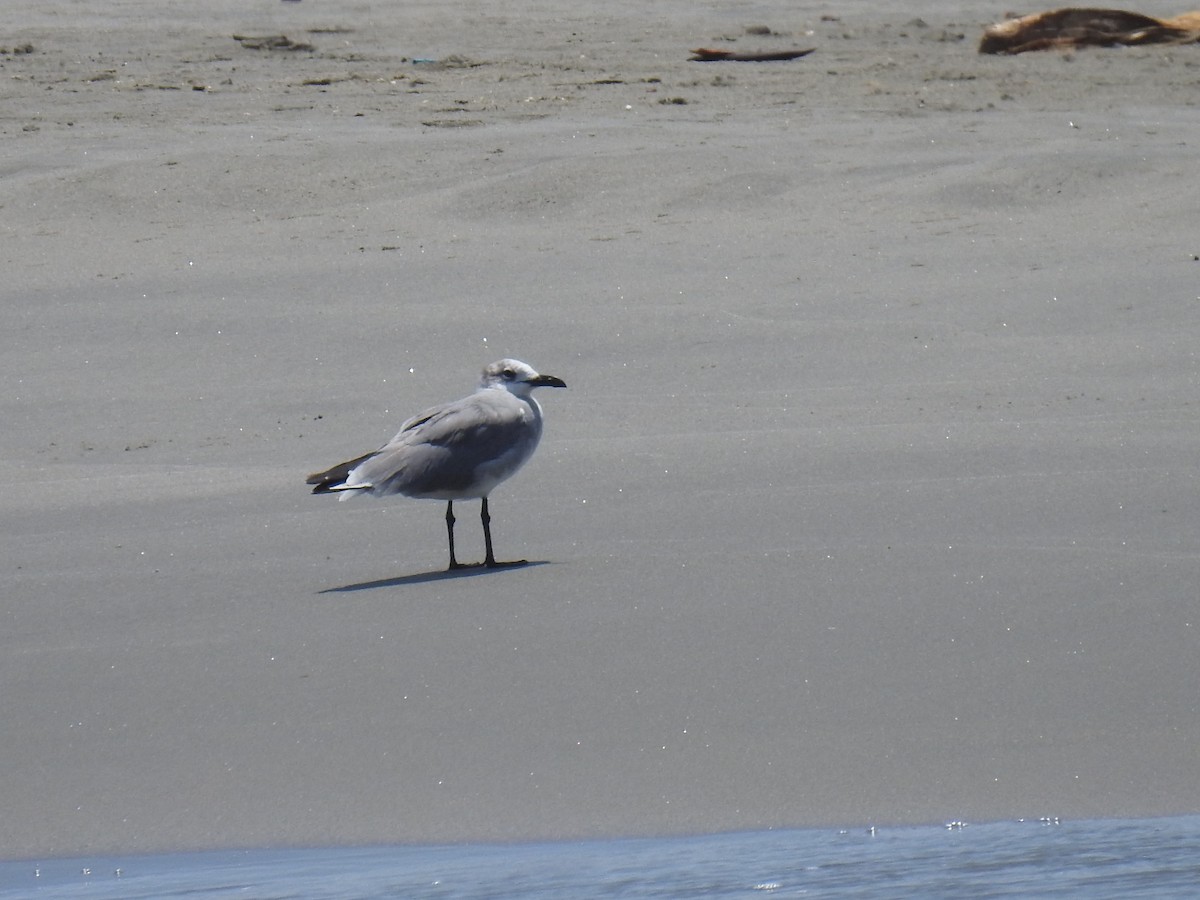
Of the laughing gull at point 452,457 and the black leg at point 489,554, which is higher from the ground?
the laughing gull at point 452,457

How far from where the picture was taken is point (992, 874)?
335 cm

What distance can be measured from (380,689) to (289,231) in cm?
524

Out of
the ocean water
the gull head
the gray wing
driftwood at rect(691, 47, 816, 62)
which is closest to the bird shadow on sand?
the gray wing

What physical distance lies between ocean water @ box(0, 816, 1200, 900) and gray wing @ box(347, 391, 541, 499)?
6.56 feet

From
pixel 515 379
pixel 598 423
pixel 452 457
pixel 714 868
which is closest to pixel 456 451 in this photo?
pixel 452 457

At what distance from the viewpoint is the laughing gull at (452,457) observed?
5.32 m

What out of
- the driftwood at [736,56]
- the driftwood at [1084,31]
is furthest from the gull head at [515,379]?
the driftwood at [1084,31]

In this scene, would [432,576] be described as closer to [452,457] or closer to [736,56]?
[452,457]

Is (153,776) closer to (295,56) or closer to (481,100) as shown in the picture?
(481,100)

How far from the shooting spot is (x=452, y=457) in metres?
5.38

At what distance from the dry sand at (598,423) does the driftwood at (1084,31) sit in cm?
23

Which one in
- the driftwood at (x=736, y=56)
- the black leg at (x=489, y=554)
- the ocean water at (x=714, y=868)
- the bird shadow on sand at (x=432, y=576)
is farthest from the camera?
the driftwood at (x=736, y=56)

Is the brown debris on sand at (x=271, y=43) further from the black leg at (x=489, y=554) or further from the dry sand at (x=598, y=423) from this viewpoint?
the black leg at (x=489, y=554)

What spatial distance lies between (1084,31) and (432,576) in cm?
842
